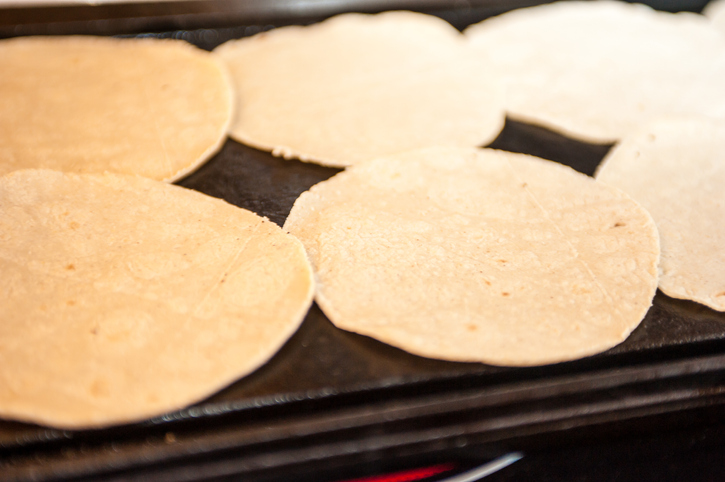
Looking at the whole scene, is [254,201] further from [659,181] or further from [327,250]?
[659,181]

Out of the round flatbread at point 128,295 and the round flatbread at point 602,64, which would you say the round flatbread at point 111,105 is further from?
the round flatbread at point 602,64

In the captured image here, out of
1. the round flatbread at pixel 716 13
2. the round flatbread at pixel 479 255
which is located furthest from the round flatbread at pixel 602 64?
the round flatbread at pixel 479 255

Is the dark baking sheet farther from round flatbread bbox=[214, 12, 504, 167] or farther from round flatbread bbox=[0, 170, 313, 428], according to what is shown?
round flatbread bbox=[214, 12, 504, 167]

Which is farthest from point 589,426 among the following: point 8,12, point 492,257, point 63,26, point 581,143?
point 8,12

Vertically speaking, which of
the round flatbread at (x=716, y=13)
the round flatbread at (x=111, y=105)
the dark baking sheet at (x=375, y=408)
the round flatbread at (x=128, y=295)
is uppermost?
the round flatbread at (x=716, y=13)

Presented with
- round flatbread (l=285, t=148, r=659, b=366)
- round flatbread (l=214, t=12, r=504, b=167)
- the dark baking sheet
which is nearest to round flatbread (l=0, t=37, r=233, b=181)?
round flatbread (l=214, t=12, r=504, b=167)

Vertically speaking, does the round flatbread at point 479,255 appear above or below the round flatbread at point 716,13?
below
